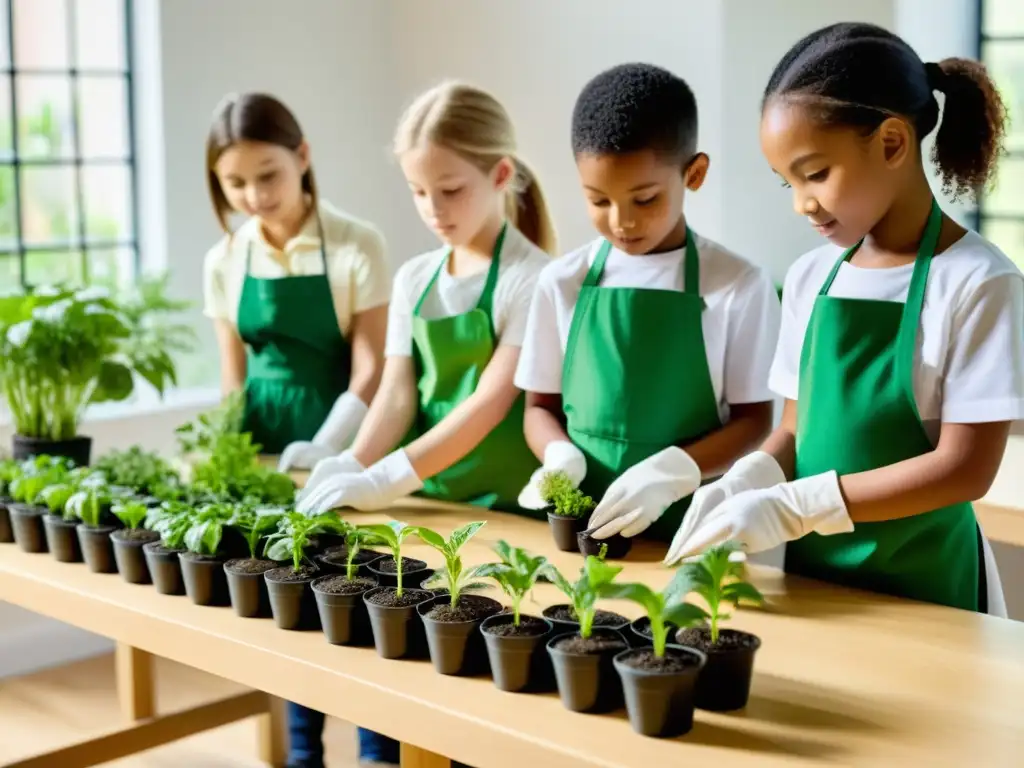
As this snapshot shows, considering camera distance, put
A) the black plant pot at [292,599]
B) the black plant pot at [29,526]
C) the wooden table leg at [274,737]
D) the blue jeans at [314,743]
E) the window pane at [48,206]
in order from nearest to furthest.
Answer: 1. the black plant pot at [292,599]
2. the black plant pot at [29,526]
3. the blue jeans at [314,743]
4. the wooden table leg at [274,737]
5. the window pane at [48,206]

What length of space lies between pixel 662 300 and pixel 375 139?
103 inches

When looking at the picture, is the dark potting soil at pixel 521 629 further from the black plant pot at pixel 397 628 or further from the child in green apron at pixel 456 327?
the child in green apron at pixel 456 327

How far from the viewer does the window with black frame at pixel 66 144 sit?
405cm

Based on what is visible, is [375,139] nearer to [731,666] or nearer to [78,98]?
[78,98]

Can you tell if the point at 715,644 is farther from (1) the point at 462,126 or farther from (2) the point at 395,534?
(1) the point at 462,126

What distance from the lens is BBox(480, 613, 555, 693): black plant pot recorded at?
1577mm

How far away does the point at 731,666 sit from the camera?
150 cm

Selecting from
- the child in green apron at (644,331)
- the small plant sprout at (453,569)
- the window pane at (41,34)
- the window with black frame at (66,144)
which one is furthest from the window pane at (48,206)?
the small plant sprout at (453,569)

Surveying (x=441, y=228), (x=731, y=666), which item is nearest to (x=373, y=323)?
(x=441, y=228)

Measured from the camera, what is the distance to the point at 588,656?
1.50 metres

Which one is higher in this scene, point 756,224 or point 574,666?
point 756,224

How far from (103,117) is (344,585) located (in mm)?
2902

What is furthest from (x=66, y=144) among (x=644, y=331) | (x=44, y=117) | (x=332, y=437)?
(x=644, y=331)

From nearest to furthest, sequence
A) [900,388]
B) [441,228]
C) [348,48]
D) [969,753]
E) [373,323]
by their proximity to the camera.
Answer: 1. [969,753]
2. [900,388]
3. [441,228]
4. [373,323]
5. [348,48]
